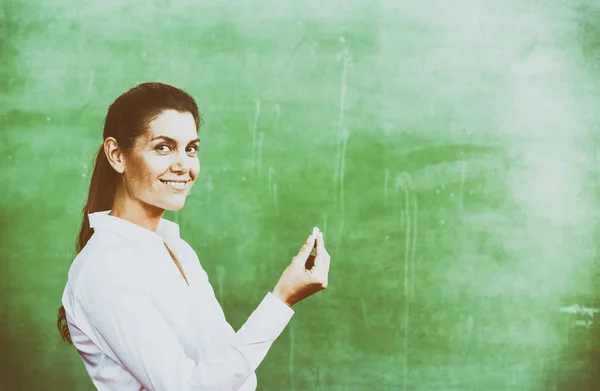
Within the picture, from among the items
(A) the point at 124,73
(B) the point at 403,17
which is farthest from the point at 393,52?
(A) the point at 124,73

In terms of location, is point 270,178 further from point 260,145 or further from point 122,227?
point 122,227

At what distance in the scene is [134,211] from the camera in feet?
5.51

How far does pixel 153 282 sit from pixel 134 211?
244 mm

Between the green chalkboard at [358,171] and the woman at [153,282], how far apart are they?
495mm

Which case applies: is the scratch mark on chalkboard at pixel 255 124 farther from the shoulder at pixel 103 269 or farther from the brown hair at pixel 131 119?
the shoulder at pixel 103 269

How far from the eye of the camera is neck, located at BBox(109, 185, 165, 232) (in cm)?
167

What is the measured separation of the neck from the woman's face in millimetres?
12

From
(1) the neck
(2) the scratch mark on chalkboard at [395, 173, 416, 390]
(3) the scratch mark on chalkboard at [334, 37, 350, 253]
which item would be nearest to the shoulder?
(1) the neck

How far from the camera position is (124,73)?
7.52 ft

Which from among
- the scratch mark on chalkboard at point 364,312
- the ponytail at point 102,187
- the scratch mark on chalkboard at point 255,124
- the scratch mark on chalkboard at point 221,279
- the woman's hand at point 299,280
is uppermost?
the scratch mark on chalkboard at point 255,124

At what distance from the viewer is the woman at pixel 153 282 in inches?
54.1

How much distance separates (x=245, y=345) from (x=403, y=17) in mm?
1327

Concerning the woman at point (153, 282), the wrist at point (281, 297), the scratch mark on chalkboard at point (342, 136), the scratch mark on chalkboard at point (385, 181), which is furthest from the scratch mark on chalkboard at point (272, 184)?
the wrist at point (281, 297)

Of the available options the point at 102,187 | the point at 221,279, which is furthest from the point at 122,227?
the point at 221,279
